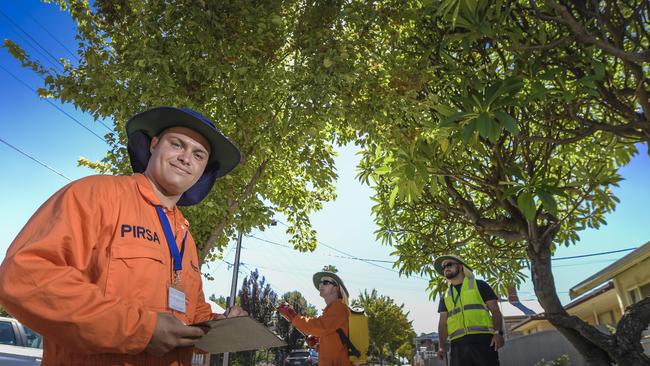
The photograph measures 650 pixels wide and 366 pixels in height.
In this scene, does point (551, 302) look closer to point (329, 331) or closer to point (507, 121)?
point (329, 331)

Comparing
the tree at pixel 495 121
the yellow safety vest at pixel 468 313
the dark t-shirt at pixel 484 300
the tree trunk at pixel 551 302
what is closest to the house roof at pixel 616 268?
the tree at pixel 495 121

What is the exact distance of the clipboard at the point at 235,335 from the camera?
1460mm

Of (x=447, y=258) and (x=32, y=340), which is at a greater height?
(x=447, y=258)

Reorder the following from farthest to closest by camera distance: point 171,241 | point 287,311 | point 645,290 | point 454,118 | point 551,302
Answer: point 645,290
point 551,302
point 287,311
point 454,118
point 171,241

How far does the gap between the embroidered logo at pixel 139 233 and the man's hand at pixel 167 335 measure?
332mm

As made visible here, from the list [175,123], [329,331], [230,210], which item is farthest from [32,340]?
[175,123]

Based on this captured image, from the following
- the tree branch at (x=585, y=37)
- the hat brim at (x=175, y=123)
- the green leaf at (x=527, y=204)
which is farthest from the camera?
the tree branch at (x=585, y=37)

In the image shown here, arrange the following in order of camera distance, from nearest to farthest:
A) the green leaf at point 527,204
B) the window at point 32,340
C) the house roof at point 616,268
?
the green leaf at point 527,204 < the window at point 32,340 < the house roof at point 616,268

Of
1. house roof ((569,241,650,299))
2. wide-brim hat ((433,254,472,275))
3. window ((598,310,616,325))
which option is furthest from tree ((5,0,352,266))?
window ((598,310,616,325))

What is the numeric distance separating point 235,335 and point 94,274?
61cm

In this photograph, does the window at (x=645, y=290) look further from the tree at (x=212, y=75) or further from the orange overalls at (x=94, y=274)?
the orange overalls at (x=94, y=274)

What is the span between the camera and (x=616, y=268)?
12.0m

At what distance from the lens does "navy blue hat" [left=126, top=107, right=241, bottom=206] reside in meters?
1.86

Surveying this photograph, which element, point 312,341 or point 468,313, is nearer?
point 468,313
